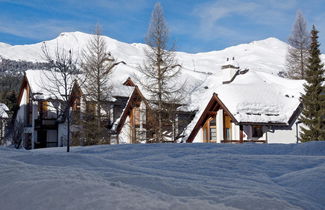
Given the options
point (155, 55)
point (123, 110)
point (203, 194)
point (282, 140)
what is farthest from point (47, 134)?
point (203, 194)

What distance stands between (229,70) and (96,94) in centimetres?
1216

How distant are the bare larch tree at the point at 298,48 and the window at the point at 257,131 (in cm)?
2655

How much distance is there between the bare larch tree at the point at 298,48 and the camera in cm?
4972

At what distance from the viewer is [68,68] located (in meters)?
20.6

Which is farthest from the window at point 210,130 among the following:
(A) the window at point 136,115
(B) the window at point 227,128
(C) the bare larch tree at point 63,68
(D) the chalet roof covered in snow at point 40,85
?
(D) the chalet roof covered in snow at point 40,85

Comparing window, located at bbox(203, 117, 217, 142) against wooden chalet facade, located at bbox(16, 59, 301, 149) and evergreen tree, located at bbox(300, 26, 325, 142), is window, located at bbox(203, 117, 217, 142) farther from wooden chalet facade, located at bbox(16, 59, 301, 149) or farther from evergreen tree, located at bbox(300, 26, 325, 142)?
evergreen tree, located at bbox(300, 26, 325, 142)

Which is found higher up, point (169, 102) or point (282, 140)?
point (169, 102)

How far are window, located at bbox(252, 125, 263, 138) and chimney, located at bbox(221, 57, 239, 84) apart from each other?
26.5 ft

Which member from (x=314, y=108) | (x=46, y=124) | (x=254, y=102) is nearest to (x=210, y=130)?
(x=254, y=102)

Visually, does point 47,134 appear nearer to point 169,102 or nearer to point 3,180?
point 169,102

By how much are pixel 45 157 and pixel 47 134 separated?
30.9m

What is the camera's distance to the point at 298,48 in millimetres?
50625

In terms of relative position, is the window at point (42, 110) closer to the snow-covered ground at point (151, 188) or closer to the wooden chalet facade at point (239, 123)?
the wooden chalet facade at point (239, 123)

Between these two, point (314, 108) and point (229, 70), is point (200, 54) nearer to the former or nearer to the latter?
point (229, 70)
